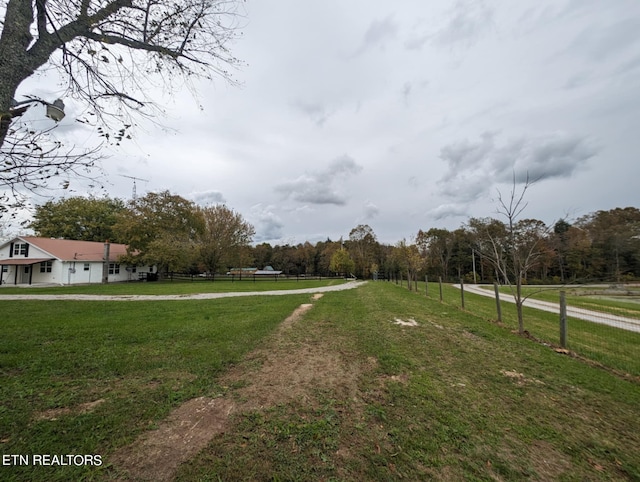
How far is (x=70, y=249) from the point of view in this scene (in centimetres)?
2622

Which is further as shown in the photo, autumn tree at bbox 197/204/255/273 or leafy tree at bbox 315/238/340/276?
leafy tree at bbox 315/238/340/276

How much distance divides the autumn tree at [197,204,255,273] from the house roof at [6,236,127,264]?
920 cm

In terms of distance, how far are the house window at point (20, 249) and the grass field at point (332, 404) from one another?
2804cm

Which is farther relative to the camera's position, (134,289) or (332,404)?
(134,289)

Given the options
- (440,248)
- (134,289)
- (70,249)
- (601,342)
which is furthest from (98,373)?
(440,248)

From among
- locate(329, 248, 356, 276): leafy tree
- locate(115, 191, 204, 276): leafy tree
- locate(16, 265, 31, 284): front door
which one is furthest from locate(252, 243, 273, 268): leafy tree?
locate(16, 265, 31, 284): front door

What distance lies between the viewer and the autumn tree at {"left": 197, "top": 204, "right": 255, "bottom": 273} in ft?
106

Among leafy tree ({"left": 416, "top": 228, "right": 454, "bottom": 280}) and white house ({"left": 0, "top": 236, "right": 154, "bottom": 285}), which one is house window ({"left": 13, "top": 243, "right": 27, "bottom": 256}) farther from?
leafy tree ({"left": 416, "top": 228, "right": 454, "bottom": 280})

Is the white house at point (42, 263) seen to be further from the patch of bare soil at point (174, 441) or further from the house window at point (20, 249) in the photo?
the patch of bare soil at point (174, 441)

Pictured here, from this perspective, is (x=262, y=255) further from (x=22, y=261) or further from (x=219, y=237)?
(x=22, y=261)

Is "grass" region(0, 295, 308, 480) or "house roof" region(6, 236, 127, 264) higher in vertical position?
"house roof" region(6, 236, 127, 264)

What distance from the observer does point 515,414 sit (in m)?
2.83

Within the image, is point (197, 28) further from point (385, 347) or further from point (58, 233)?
point (58, 233)

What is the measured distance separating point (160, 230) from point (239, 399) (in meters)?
31.3
